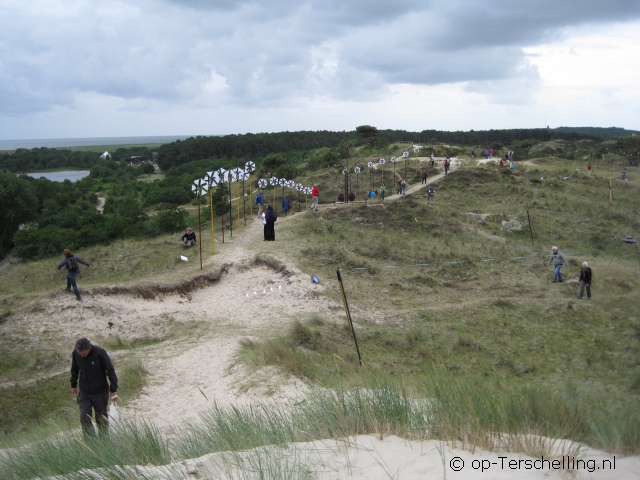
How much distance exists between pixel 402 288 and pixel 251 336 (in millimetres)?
7100

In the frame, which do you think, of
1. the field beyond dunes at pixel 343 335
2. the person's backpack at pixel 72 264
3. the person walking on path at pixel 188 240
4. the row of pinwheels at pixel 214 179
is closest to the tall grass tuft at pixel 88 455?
the field beyond dunes at pixel 343 335

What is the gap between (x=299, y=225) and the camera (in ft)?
83.8

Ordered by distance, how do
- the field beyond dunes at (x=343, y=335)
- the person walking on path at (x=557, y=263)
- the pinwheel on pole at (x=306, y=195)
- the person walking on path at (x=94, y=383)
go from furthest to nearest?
the pinwheel on pole at (x=306, y=195)
the person walking on path at (x=557, y=263)
the person walking on path at (x=94, y=383)
the field beyond dunes at (x=343, y=335)

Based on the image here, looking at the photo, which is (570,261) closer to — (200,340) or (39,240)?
(200,340)

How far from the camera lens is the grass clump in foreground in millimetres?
5168

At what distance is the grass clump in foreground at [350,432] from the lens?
5.17 meters

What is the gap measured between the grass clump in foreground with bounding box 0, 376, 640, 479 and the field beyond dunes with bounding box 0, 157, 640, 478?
0.09ft

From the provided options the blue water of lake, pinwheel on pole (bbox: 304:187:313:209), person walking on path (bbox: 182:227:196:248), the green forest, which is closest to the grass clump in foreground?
person walking on path (bbox: 182:227:196:248)

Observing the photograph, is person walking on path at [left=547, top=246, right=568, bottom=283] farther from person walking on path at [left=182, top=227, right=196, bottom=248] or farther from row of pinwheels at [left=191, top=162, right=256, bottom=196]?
person walking on path at [left=182, top=227, right=196, bottom=248]

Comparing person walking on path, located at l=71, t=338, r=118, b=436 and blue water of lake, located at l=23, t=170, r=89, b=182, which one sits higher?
blue water of lake, located at l=23, t=170, r=89, b=182

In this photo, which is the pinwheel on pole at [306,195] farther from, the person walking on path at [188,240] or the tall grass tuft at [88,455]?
the tall grass tuft at [88,455]

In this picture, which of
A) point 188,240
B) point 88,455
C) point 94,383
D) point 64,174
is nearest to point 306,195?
point 188,240

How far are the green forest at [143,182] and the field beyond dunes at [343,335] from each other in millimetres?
7041

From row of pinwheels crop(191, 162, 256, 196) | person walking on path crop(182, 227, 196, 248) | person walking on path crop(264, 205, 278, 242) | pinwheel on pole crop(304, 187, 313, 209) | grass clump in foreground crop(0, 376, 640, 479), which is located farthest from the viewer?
pinwheel on pole crop(304, 187, 313, 209)
